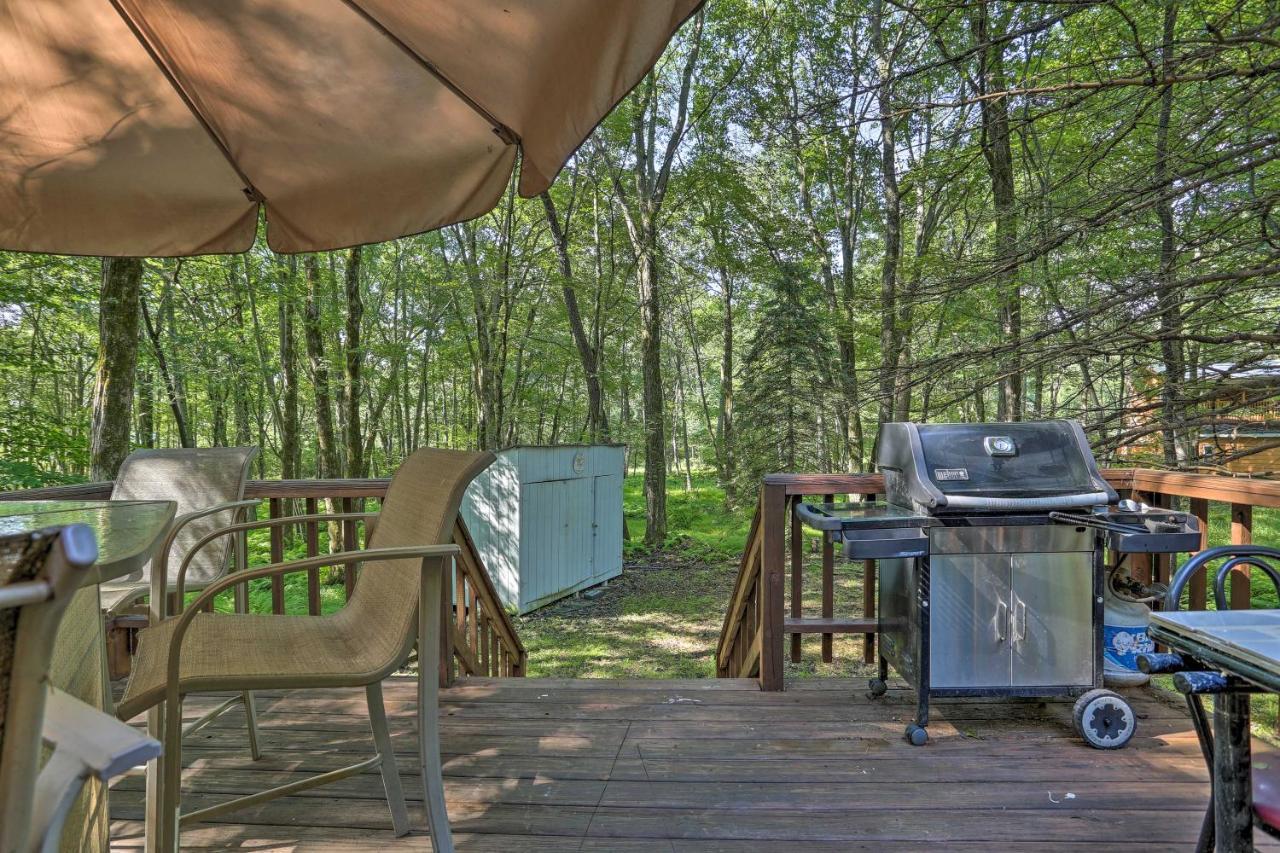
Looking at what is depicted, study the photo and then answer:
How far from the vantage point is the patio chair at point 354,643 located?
4.16 feet

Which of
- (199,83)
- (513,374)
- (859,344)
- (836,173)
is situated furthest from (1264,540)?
(513,374)

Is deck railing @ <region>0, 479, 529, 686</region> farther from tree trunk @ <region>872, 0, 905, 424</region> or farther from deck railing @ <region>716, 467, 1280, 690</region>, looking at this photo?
tree trunk @ <region>872, 0, 905, 424</region>

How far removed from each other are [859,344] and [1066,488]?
10599 mm

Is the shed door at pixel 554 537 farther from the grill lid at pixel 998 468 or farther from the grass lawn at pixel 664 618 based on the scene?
the grill lid at pixel 998 468

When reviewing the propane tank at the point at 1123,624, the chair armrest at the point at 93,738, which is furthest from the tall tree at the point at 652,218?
the chair armrest at the point at 93,738

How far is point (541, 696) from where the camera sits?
2.65 meters

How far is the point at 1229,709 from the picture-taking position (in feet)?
3.26

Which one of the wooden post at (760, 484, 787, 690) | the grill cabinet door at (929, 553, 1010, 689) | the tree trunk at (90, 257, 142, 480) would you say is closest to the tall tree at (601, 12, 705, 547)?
the tree trunk at (90, 257, 142, 480)

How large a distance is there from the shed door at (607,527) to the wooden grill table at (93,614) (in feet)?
25.4

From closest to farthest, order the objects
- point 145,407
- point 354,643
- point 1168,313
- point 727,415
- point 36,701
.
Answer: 1. point 36,701
2. point 354,643
3. point 1168,313
4. point 145,407
5. point 727,415

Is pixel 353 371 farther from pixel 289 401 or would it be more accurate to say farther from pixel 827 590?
pixel 827 590

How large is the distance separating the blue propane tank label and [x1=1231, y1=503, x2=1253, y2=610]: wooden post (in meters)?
0.33

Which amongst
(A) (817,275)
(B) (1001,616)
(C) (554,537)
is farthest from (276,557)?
(A) (817,275)

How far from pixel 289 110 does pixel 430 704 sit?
1726mm
